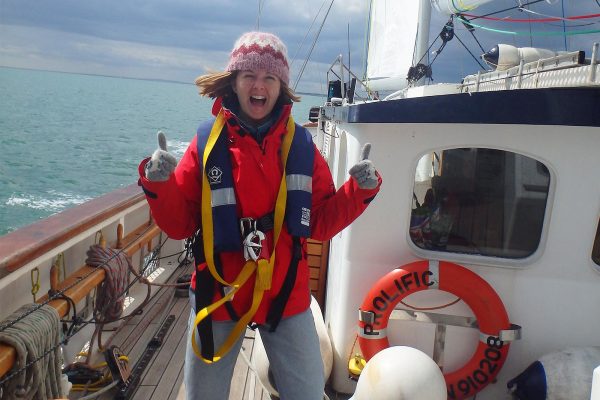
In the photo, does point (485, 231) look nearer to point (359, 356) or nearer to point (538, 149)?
point (538, 149)

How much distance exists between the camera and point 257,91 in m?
1.82

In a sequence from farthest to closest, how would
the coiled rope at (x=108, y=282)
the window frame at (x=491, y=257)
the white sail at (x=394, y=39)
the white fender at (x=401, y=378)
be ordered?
the white sail at (x=394, y=39) < the coiled rope at (x=108, y=282) < the window frame at (x=491, y=257) < the white fender at (x=401, y=378)

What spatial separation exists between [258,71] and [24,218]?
12586 millimetres

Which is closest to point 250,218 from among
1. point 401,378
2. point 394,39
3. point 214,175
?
point 214,175

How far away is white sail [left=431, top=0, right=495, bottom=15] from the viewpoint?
5641 millimetres

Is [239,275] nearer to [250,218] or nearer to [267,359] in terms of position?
[250,218]

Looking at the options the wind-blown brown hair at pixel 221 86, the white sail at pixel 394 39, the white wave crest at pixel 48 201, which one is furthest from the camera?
the white wave crest at pixel 48 201

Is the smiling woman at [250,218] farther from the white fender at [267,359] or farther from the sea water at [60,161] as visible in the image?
the sea water at [60,161]

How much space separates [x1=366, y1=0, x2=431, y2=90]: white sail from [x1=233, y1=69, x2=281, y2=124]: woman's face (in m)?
6.07

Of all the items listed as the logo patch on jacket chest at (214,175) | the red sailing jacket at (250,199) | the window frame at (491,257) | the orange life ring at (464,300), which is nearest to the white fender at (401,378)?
the orange life ring at (464,300)

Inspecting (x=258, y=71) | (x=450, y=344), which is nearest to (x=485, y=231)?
(x=450, y=344)

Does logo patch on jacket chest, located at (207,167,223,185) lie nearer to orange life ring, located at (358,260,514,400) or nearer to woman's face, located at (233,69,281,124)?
woman's face, located at (233,69,281,124)

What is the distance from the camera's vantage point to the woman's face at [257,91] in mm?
1818

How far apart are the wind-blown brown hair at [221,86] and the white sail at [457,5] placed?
14.1 feet
